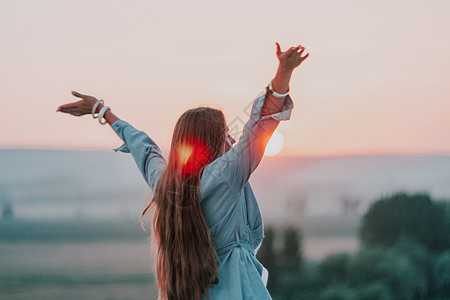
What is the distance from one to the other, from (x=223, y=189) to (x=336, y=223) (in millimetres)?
4837

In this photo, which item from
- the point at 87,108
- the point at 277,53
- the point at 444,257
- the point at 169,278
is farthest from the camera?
the point at 444,257

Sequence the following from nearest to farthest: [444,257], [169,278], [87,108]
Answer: [169,278], [87,108], [444,257]

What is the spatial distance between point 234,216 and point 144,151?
1.23ft

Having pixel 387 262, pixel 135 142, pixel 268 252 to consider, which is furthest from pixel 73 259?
pixel 135 142

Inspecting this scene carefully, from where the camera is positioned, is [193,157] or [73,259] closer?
[193,157]

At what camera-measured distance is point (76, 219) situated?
627cm

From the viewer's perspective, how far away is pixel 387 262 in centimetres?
721

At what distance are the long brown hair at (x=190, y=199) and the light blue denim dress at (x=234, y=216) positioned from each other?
31 millimetres

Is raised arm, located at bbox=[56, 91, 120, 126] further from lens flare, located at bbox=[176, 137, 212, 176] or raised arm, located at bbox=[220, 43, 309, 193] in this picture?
raised arm, located at bbox=[220, 43, 309, 193]

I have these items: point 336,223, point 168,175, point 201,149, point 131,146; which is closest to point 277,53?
point 201,149

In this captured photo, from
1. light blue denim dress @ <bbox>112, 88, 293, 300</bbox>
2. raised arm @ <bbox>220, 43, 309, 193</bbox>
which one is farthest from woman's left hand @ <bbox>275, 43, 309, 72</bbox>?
light blue denim dress @ <bbox>112, 88, 293, 300</bbox>

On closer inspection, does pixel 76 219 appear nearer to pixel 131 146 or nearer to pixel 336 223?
pixel 336 223

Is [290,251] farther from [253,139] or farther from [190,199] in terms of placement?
[253,139]

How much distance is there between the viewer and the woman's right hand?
1987 millimetres
